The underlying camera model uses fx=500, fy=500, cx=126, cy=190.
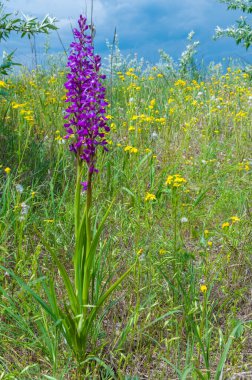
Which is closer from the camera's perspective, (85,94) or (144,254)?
(85,94)

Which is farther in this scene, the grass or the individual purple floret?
the grass

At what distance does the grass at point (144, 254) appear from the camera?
7.40 ft

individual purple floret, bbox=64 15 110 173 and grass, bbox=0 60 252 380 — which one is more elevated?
individual purple floret, bbox=64 15 110 173

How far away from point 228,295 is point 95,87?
4.76 feet

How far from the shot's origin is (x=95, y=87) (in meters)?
1.99

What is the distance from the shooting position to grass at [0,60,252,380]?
2.26 metres

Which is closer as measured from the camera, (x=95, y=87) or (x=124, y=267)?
(x=95, y=87)

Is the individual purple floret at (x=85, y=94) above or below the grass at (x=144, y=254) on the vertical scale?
above

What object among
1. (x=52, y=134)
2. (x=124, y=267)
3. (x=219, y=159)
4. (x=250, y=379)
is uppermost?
(x=52, y=134)

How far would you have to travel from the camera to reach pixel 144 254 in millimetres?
2949

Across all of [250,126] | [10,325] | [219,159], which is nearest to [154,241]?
[10,325]

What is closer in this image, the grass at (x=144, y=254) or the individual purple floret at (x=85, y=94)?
the individual purple floret at (x=85, y=94)

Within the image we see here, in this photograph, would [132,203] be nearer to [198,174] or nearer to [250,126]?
[198,174]

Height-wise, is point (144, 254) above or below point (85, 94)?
below
